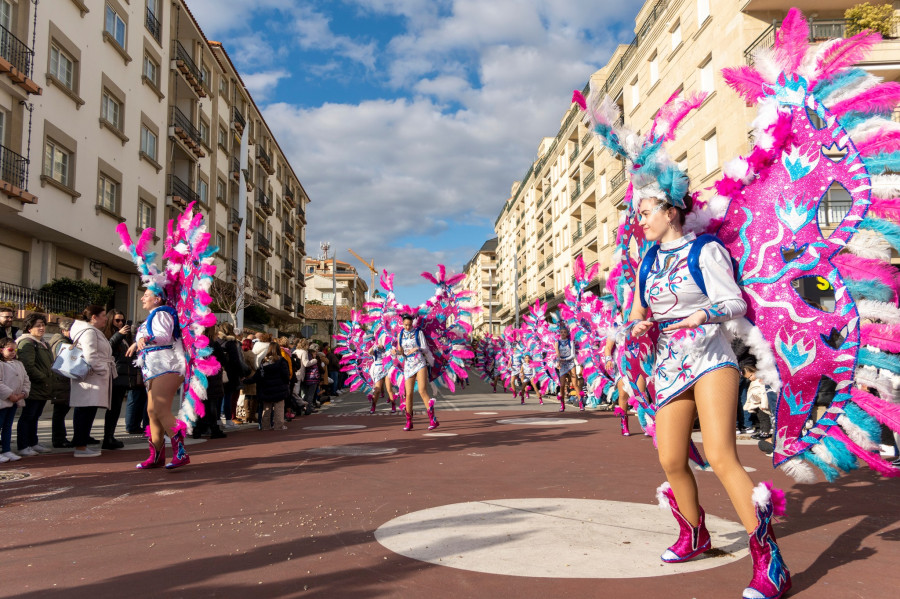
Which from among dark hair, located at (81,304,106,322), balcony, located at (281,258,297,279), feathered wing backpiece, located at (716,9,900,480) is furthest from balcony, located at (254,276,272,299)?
feathered wing backpiece, located at (716,9,900,480)

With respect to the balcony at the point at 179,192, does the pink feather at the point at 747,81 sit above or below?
below

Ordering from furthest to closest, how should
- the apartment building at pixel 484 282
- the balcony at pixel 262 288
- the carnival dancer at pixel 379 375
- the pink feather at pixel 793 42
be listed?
the apartment building at pixel 484 282 → the balcony at pixel 262 288 → the carnival dancer at pixel 379 375 → the pink feather at pixel 793 42

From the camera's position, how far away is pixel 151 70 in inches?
973

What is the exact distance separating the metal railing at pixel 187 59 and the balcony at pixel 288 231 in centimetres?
2162

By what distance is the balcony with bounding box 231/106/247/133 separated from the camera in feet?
119

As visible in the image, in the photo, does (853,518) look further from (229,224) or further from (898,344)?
(229,224)

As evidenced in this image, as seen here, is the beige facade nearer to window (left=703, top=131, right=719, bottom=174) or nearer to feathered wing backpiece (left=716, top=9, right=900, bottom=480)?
window (left=703, top=131, right=719, bottom=174)

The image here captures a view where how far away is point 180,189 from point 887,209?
27.7 metres

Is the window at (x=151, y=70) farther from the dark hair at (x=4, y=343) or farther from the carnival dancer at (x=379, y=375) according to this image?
the dark hair at (x=4, y=343)

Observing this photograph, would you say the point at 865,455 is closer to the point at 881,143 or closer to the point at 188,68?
the point at 881,143

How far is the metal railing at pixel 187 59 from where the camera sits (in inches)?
1051

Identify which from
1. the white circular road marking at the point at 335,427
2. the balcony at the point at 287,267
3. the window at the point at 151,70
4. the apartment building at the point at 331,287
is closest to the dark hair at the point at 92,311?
the white circular road marking at the point at 335,427

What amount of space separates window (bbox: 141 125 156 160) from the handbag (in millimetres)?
17965

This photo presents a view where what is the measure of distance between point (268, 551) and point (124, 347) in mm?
6481
